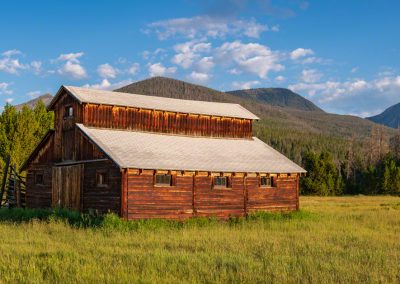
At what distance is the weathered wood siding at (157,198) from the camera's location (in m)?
26.2

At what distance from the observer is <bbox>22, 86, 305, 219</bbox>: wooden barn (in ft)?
88.2

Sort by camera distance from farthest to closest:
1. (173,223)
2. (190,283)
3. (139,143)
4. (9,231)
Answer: (139,143)
(173,223)
(9,231)
(190,283)

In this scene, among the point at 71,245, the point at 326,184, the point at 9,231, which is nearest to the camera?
the point at 71,245

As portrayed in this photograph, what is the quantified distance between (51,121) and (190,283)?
41263mm

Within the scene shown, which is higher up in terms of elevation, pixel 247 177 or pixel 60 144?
pixel 60 144

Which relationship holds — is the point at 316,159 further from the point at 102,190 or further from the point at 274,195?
the point at 102,190

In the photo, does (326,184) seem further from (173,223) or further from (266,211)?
(173,223)

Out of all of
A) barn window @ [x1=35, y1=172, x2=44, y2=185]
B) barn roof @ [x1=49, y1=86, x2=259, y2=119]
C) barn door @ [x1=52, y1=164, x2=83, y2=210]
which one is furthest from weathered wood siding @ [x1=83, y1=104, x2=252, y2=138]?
barn window @ [x1=35, y1=172, x2=44, y2=185]

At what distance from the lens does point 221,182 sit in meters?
30.2

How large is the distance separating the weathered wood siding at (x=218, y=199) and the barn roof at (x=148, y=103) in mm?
7021

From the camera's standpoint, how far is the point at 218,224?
2744 cm

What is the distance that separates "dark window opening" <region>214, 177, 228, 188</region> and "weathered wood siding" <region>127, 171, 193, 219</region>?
211 cm

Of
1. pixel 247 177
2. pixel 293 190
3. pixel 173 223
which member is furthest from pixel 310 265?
pixel 293 190

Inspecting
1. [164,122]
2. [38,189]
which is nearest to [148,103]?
[164,122]
